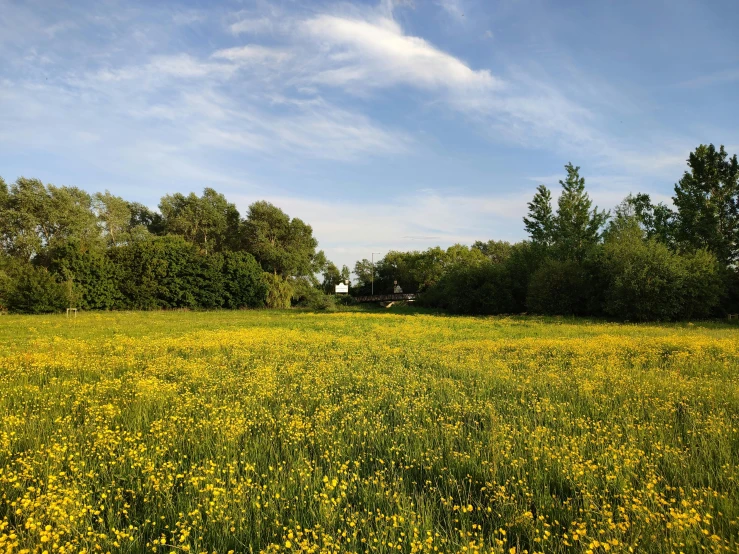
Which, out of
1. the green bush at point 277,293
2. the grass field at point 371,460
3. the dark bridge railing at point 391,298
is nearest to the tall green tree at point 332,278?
the dark bridge railing at point 391,298

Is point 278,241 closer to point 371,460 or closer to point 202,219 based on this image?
point 202,219

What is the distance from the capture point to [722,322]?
25703 mm

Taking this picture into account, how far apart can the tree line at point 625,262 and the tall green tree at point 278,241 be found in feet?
71.3

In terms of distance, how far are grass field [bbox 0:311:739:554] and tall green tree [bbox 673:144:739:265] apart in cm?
3431

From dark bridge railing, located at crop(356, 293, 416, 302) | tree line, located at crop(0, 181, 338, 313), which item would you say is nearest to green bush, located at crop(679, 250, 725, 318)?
tree line, located at crop(0, 181, 338, 313)

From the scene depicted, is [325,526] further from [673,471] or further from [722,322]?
[722,322]

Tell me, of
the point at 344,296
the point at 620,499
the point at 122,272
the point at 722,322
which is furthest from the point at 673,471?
the point at 344,296

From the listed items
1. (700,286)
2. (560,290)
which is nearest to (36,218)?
(560,290)

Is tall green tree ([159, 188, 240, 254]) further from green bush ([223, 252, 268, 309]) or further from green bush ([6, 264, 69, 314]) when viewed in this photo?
green bush ([6, 264, 69, 314])

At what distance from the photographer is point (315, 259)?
216 feet

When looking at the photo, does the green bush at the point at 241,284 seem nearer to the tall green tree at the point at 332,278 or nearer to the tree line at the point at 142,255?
the tree line at the point at 142,255

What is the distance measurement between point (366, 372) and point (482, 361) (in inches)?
137

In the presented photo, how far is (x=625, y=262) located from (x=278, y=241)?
48.8 meters

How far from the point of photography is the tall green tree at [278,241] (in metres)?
60.5
